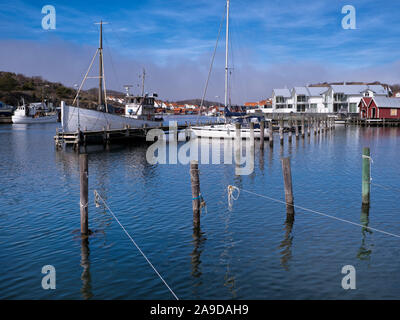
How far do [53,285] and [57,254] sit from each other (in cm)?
209

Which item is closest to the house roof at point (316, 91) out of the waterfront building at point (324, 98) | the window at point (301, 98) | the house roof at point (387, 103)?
the waterfront building at point (324, 98)

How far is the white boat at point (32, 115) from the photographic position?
100438mm

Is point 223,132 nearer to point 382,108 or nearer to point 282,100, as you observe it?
point 382,108

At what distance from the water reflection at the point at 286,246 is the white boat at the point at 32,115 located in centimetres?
10084

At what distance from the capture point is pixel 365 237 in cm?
1309

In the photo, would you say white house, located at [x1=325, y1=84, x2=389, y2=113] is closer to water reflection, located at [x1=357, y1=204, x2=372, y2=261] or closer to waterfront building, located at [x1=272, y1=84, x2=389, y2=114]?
waterfront building, located at [x1=272, y1=84, x2=389, y2=114]

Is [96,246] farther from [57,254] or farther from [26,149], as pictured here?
[26,149]

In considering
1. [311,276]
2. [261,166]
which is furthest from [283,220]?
[261,166]

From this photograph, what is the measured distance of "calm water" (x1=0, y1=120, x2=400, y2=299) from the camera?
9.68m

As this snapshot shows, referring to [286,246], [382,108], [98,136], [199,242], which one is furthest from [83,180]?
[382,108]

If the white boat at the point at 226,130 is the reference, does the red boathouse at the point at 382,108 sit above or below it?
above

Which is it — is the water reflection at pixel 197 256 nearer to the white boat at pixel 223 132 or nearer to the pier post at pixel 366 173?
the pier post at pixel 366 173
